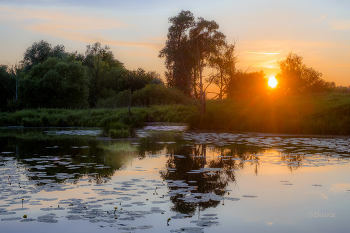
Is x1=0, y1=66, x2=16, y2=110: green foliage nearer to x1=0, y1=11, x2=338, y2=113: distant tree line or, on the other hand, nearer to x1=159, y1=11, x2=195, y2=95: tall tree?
x1=0, y1=11, x2=338, y2=113: distant tree line

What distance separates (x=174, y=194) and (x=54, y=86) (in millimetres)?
46550

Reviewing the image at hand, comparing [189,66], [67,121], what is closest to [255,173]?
[189,66]

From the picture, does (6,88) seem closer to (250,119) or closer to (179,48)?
(179,48)

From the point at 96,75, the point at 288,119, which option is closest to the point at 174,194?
the point at 288,119

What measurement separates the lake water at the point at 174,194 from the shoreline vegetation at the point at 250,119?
1099 cm

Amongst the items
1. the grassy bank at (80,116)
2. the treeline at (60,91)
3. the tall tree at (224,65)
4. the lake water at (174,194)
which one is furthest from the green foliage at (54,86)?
the lake water at (174,194)

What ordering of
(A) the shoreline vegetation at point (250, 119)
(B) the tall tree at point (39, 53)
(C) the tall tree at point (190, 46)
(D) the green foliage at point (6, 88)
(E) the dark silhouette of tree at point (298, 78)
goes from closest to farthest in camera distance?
1. (A) the shoreline vegetation at point (250, 119)
2. (C) the tall tree at point (190, 46)
3. (E) the dark silhouette of tree at point (298, 78)
4. (D) the green foliage at point (6, 88)
5. (B) the tall tree at point (39, 53)

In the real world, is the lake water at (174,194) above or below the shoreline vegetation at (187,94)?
below

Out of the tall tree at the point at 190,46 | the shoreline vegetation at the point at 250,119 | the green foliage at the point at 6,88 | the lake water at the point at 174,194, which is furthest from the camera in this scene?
the green foliage at the point at 6,88

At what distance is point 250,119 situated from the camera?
25.5 m

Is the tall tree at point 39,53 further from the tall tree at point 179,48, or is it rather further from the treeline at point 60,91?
the tall tree at point 179,48

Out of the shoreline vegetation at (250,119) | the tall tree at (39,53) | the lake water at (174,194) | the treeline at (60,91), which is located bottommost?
the lake water at (174,194)

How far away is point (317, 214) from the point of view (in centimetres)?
591

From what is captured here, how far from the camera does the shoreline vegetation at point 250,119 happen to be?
73.4 ft
